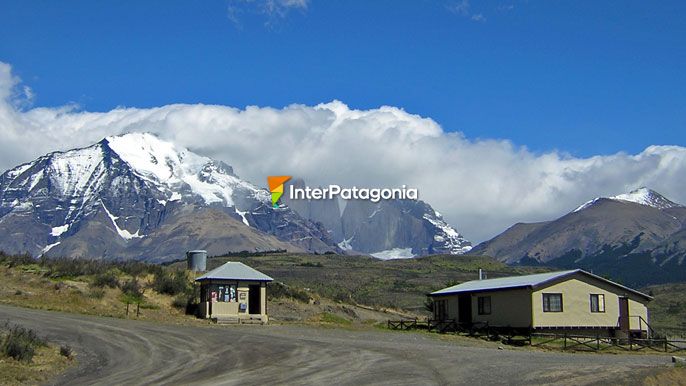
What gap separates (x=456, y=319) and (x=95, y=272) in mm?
25099

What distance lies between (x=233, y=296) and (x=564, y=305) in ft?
67.4

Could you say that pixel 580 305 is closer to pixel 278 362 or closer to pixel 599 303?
pixel 599 303

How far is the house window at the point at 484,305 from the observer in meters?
51.7

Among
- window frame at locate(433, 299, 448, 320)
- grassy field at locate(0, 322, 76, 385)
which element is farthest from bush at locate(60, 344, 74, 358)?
window frame at locate(433, 299, 448, 320)

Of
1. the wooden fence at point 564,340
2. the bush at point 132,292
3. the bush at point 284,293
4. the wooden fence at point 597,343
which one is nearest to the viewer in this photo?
the wooden fence at point 597,343

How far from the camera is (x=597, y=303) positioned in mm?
49719

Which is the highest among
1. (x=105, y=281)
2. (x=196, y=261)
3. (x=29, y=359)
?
(x=196, y=261)

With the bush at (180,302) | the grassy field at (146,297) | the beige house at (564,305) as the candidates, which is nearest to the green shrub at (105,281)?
the grassy field at (146,297)

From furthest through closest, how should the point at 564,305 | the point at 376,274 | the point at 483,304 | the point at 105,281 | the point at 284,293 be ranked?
the point at 376,274 → the point at 284,293 → the point at 105,281 → the point at 483,304 → the point at 564,305

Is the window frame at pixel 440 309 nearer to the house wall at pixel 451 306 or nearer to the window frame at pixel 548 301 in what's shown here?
the house wall at pixel 451 306

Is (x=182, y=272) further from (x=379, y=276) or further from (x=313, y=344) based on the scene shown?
(x=379, y=276)

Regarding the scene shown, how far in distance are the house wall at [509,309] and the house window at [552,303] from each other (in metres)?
1.12

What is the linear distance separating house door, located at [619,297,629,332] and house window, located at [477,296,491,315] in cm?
790

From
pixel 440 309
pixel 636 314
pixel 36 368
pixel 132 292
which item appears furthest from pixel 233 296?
pixel 36 368
